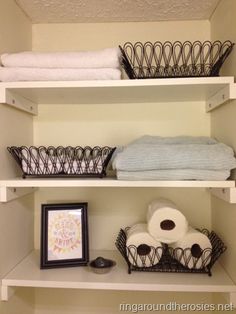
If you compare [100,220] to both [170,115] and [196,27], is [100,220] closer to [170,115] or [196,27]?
[170,115]

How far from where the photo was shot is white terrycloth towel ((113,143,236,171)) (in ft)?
2.42

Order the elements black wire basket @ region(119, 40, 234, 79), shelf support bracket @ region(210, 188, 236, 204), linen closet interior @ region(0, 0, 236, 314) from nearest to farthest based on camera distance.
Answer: shelf support bracket @ region(210, 188, 236, 204) < black wire basket @ region(119, 40, 234, 79) < linen closet interior @ region(0, 0, 236, 314)

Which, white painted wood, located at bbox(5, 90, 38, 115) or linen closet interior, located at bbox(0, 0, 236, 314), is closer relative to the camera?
white painted wood, located at bbox(5, 90, 38, 115)

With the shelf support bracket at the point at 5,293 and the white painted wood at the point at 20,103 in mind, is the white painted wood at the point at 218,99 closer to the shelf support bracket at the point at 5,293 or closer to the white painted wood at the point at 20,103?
the white painted wood at the point at 20,103

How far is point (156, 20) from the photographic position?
99 centimetres

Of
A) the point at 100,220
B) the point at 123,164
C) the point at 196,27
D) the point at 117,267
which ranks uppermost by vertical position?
the point at 196,27

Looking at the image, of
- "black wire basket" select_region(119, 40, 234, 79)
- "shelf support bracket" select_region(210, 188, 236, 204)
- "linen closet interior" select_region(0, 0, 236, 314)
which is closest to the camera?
"shelf support bracket" select_region(210, 188, 236, 204)

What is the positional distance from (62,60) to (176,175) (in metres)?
0.44

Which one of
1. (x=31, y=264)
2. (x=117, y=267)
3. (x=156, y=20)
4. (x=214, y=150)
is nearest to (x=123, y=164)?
(x=214, y=150)

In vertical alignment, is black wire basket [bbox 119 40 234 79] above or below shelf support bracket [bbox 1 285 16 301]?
above

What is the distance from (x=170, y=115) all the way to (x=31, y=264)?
2.25 feet

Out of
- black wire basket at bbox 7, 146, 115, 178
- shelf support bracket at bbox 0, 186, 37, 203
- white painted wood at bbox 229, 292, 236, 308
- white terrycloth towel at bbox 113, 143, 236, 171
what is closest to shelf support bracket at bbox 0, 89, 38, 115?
black wire basket at bbox 7, 146, 115, 178

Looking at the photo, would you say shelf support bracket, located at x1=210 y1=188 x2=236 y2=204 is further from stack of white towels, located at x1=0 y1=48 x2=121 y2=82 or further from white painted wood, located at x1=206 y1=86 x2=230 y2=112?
stack of white towels, located at x1=0 y1=48 x2=121 y2=82

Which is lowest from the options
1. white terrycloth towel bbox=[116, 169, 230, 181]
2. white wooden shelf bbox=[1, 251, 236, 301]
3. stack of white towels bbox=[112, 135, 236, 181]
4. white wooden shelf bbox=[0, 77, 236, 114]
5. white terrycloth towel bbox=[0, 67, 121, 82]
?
white wooden shelf bbox=[1, 251, 236, 301]
